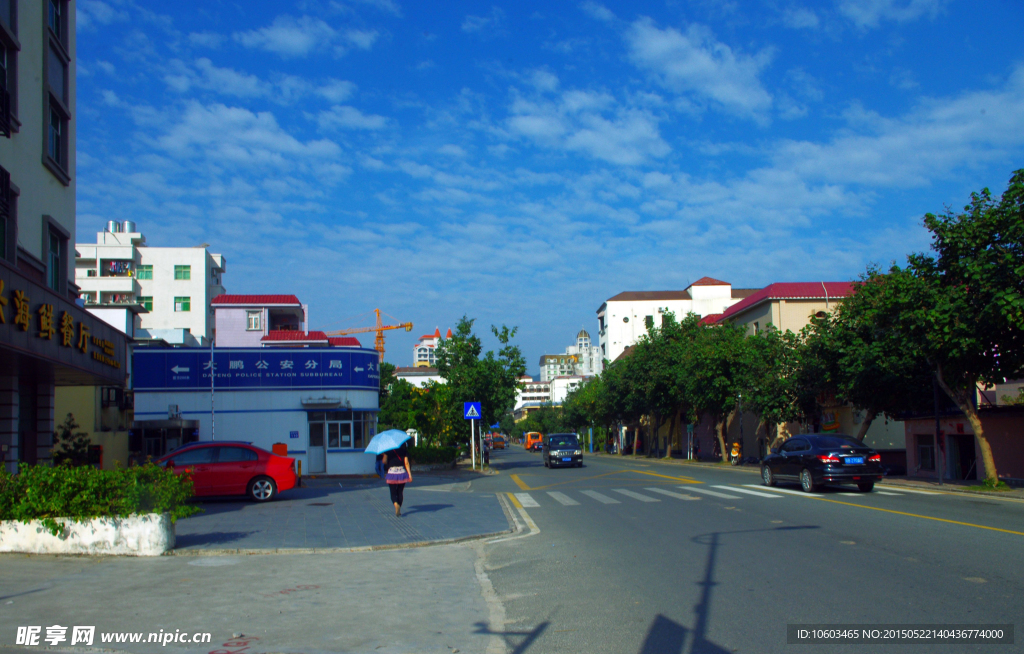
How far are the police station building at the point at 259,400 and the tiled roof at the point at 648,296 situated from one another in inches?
2879

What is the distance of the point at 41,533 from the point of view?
10227 millimetres

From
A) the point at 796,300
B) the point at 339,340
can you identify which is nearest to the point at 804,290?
the point at 796,300

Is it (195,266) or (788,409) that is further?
(195,266)

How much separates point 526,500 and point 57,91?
53.7ft

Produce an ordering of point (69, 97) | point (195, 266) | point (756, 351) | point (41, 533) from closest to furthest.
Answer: point (41, 533)
point (69, 97)
point (756, 351)
point (195, 266)

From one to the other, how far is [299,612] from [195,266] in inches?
2528

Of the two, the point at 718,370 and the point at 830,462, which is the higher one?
the point at 718,370

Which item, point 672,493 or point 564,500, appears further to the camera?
point 672,493

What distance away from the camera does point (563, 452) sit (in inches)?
1502

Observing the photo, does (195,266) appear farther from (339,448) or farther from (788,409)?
(788,409)

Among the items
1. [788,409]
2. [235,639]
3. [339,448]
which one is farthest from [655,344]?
[235,639]

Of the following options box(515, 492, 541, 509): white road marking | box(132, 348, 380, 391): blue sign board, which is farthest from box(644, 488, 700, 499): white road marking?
box(132, 348, 380, 391): blue sign board

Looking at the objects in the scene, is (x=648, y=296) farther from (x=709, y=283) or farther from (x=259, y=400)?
(x=259, y=400)

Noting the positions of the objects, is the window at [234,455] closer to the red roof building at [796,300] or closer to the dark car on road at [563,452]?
the dark car on road at [563,452]
